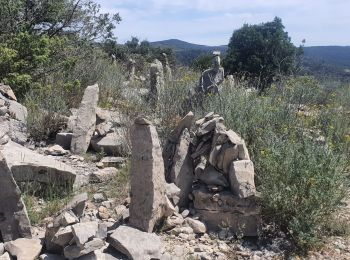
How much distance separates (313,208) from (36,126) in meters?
4.03

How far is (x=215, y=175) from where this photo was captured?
14.4 ft

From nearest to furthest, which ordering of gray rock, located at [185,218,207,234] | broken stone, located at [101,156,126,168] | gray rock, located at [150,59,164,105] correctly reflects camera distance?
gray rock, located at [185,218,207,234] < broken stone, located at [101,156,126,168] < gray rock, located at [150,59,164,105]

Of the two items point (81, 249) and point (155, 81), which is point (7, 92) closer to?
point (155, 81)

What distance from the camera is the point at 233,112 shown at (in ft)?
19.3

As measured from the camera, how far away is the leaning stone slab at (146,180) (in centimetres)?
388

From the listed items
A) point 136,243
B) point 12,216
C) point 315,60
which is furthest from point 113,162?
point 315,60

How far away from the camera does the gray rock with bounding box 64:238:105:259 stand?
10.8 ft

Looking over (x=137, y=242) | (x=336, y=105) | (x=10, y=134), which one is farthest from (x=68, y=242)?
(x=336, y=105)

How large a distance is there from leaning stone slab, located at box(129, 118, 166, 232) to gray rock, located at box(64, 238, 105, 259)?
22.2 inches

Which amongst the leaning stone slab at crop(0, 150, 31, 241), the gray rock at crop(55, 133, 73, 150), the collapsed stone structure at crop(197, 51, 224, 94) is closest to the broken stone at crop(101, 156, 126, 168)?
the gray rock at crop(55, 133, 73, 150)

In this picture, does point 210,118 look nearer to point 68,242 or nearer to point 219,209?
point 219,209

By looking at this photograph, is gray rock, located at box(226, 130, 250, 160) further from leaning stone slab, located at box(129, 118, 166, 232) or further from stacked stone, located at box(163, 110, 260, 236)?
leaning stone slab, located at box(129, 118, 166, 232)

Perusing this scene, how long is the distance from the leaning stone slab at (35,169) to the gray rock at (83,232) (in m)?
1.28

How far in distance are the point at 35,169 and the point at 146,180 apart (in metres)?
1.28
